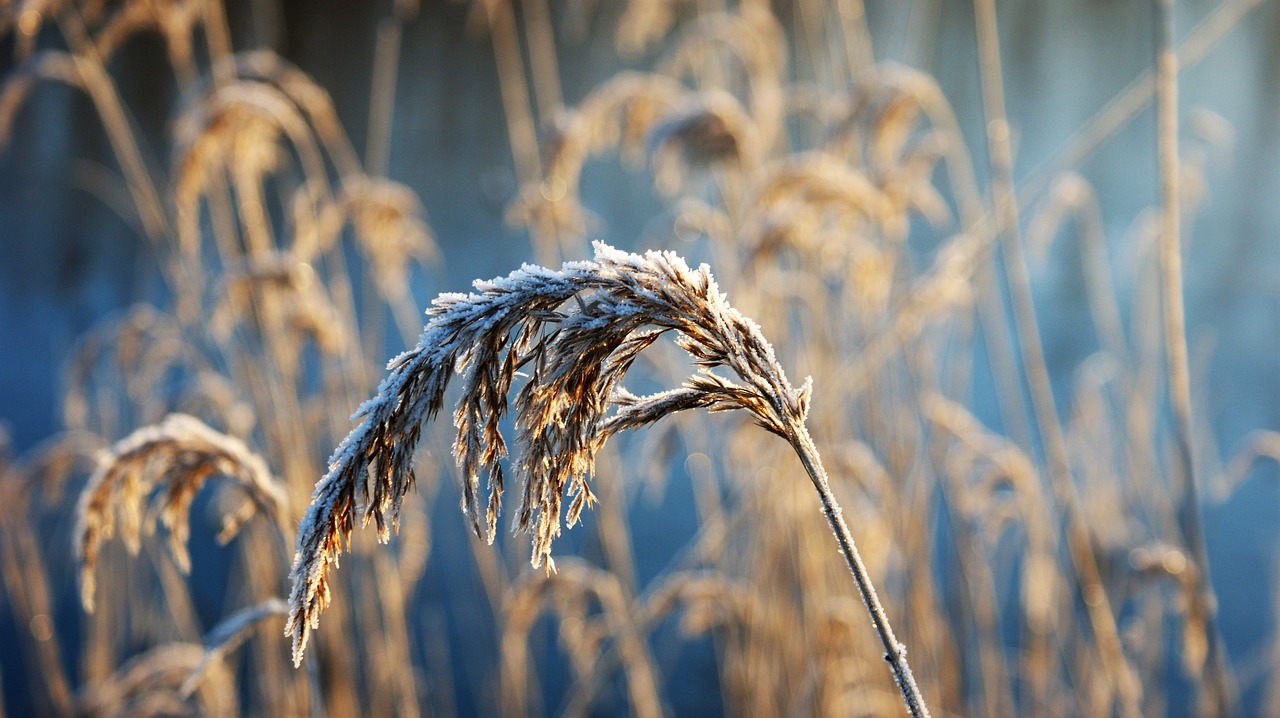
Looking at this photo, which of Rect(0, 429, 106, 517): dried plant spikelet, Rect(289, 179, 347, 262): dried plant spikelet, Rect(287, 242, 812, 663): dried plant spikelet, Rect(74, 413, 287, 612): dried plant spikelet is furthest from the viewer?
Rect(0, 429, 106, 517): dried plant spikelet

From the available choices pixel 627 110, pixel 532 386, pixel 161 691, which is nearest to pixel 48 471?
pixel 161 691

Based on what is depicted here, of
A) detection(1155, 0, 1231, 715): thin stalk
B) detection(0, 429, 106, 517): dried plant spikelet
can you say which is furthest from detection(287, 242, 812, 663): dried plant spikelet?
detection(0, 429, 106, 517): dried plant spikelet

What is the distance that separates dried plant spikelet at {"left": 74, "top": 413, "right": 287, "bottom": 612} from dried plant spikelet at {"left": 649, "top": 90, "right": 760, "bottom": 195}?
1.14 metres

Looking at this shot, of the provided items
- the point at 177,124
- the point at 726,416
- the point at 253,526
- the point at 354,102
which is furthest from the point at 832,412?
the point at 354,102

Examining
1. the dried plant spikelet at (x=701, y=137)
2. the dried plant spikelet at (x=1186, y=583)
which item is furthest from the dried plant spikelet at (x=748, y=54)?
the dried plant spikelet at (x=1186, y=583)

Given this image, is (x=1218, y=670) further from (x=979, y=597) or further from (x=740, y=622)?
(x=979, y=597)

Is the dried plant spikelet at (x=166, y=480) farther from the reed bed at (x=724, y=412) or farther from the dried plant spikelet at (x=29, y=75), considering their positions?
the dried plant spikelet at (x=29, y=75)

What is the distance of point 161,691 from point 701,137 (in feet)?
5.68

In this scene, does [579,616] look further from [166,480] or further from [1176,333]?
[1176,333]

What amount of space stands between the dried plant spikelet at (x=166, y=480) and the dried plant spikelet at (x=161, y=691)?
0.70m

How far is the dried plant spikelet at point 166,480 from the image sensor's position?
1060mm

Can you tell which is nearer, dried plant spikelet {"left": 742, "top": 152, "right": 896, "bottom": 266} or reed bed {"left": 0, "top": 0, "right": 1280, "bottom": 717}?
reed bed {"left": 0, "top": 0, "right": 1280, "bottom": 717}

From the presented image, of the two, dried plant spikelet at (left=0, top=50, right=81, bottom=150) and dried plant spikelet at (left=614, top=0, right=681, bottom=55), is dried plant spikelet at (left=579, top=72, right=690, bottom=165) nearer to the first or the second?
dried plant spikelet at (left=614, top=0, right=681, bottom=55)

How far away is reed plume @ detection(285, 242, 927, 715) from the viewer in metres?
0.62
